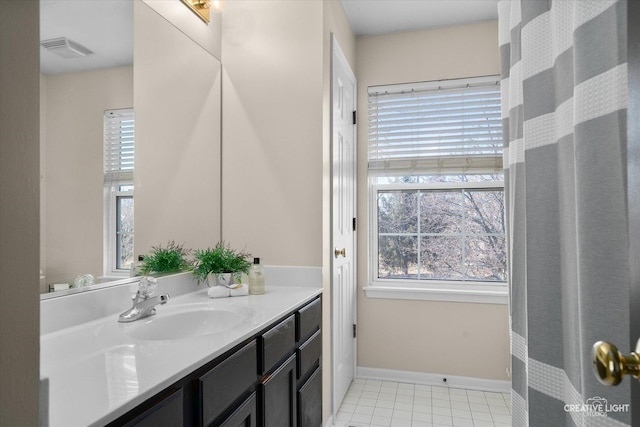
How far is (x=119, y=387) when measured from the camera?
775 mm

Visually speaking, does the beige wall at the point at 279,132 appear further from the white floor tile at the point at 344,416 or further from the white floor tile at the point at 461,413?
the white floor tile at the point at 461,413

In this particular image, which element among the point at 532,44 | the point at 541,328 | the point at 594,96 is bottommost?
Result: the point at 541,328

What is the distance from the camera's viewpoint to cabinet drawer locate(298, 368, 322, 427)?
1.68m

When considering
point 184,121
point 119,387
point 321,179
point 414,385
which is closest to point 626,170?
point 119,387

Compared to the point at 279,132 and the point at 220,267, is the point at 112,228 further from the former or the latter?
the point at 279,132

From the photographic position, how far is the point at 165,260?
176 centimetres

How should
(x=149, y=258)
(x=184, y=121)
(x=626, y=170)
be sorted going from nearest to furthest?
(x=626, y=170), (x=149, y=258), (x=184, y=121)

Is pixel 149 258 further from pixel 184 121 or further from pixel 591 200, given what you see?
pixel 591 200

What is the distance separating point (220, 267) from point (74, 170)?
30.6 inches

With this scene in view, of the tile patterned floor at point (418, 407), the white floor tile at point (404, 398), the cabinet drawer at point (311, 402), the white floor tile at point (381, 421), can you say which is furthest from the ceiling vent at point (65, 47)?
the white floor tile at point (404, 398)

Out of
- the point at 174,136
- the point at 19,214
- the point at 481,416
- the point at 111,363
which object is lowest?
the point at 481,416

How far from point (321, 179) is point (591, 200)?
1.49 metres

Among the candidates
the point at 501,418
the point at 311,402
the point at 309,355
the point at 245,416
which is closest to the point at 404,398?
the point at 501,418

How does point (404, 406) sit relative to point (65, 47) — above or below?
below
